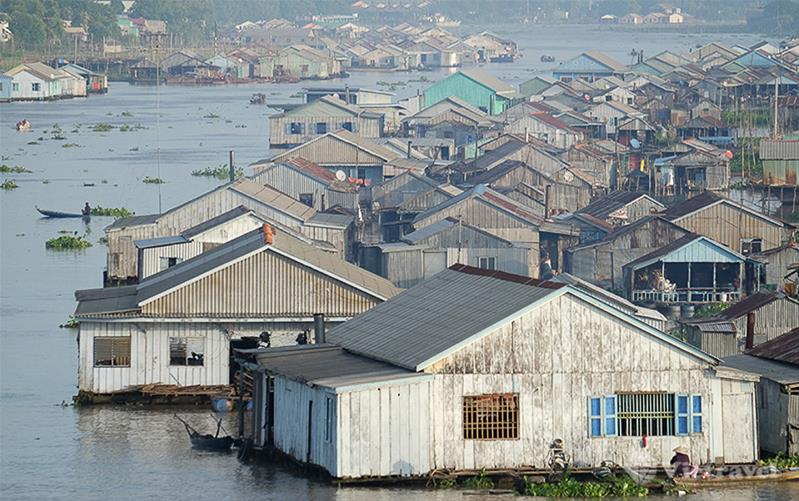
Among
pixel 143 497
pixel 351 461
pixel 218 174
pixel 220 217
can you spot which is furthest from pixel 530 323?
pixel 218 174

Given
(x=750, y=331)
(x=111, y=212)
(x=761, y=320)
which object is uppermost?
(x=750, y=331)

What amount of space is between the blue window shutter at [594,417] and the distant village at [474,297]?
1 centimetres

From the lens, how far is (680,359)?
18.8 metres

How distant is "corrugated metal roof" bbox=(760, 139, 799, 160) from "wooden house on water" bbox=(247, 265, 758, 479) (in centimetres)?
3119

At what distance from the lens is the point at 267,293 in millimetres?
23641

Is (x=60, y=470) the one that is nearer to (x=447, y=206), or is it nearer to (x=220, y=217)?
(x=220, y=217)

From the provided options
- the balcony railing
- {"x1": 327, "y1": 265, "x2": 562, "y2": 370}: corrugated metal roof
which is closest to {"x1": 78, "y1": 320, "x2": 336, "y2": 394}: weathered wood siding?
{"x1": 327, "y1": 265, "x2": 562, "y2": 370}: corrugated metal roof

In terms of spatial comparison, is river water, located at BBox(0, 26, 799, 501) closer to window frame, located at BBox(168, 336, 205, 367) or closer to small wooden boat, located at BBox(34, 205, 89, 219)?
small wooden boat, located at BBox(34, 205, 89, 219)

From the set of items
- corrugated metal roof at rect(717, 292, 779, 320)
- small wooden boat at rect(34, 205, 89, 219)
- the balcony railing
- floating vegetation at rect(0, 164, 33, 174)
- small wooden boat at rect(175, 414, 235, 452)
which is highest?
corrugated metal roof at rect(717, 292, 779, 320)

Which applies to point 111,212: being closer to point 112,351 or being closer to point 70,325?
point 70,325

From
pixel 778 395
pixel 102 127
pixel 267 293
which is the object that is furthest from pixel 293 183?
pixel 102 127

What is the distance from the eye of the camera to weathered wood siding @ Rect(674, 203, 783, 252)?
34906 millimetres

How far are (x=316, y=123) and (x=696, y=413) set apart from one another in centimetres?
4395

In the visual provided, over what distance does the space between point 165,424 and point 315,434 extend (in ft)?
13.3
